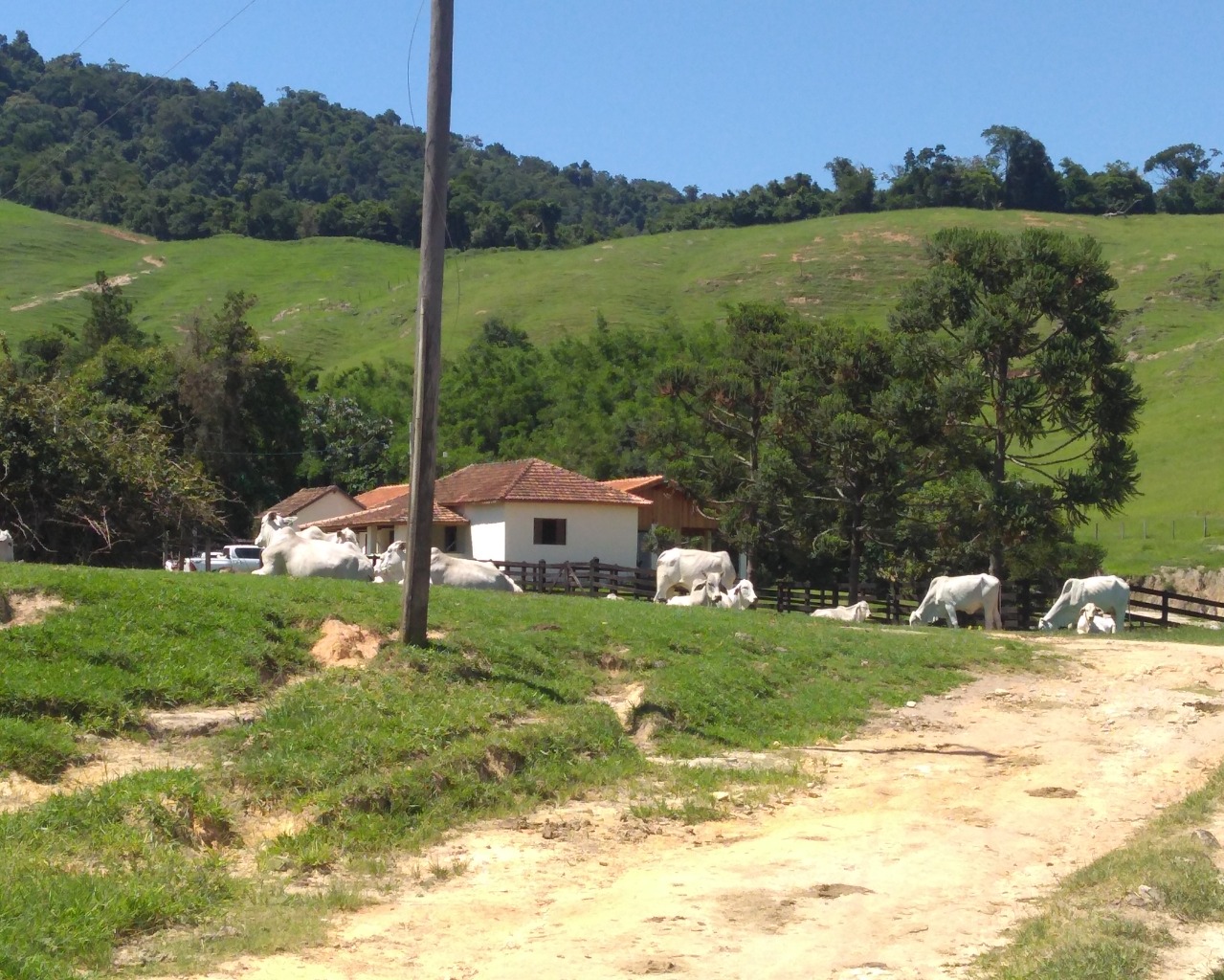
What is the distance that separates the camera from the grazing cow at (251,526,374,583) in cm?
2091

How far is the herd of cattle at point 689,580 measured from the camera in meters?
21.1

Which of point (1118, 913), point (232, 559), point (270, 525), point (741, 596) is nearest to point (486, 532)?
point (232, 559)

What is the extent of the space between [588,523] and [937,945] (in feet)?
141

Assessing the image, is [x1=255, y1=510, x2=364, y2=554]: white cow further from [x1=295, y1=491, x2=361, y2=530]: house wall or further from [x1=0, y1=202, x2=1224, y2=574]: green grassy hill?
[x1=0, y1=202, x2=1224, y2=574]: green grassy hill

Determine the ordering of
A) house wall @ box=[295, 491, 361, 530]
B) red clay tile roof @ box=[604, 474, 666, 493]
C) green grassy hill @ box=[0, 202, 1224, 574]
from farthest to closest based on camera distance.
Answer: green grassy hill @ box=[0, 202, 1224, 574] → house wall @ box=[295, 491, 361, 530] → red clay tile roof @ box=[604, 474, 666, 493]

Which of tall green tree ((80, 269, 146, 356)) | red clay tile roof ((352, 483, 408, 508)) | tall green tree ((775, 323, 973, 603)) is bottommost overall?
red clay tile roof ((352, 483, 408, 508))

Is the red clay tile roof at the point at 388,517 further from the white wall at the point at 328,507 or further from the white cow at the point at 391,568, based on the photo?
the white cow at the point at 391,568

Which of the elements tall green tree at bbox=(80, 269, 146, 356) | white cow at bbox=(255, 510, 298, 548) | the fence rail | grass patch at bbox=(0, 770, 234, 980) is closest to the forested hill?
tall green tree at bbox=(80, 269, 146, 356)

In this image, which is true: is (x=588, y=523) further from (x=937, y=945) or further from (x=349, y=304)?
→ (x=349, y=304)

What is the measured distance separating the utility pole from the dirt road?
10.7ft

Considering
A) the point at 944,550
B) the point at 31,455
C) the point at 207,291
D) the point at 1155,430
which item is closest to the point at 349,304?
the point at 207,291

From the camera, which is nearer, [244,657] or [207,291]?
[244,657]

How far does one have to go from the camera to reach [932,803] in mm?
11781

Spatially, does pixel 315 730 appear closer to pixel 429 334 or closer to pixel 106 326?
pixel 429 334
